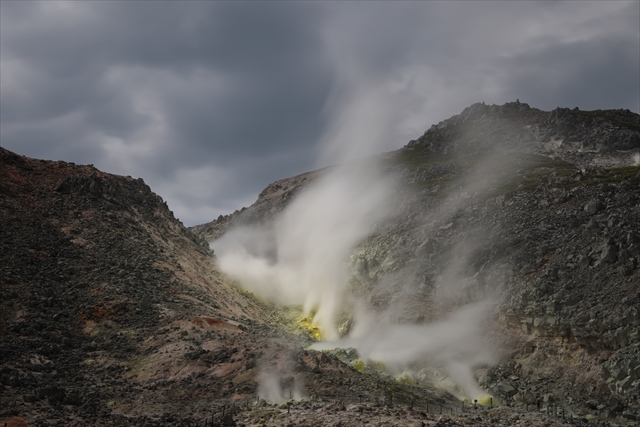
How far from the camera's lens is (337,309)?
77.3 meters

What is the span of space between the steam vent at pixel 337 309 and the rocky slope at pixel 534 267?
0.19 metres

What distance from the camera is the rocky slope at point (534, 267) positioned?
144 feet

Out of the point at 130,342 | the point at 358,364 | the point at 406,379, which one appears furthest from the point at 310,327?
the point at 130,342

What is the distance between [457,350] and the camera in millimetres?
53625

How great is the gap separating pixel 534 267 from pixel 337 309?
2878 cm

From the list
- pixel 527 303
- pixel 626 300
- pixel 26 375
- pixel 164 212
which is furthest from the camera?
pixel 164 212

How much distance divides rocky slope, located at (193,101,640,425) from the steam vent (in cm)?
19

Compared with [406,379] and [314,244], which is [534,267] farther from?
[314,244]

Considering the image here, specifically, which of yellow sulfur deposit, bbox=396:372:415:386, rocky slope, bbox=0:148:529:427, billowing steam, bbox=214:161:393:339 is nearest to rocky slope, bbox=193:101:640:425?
billowing steam, bbox=214:161:393:339

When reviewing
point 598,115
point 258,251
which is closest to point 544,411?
point 258,251

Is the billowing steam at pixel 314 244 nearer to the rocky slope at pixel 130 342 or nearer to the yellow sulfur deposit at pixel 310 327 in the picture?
the yellow sulfur deposit at pixel 310 327

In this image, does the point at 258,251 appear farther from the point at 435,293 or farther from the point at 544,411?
the point at 544,411

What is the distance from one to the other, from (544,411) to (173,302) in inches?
1376

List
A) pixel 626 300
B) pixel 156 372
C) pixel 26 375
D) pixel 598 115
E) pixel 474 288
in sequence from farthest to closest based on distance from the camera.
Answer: pixel 598 115, pixel 474 288, pixel 626 300, pixel 156 372, pixel 26 375
